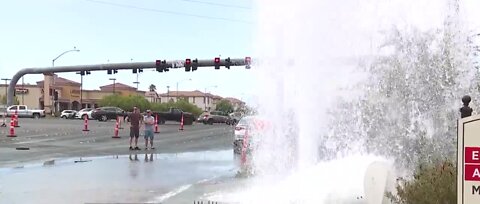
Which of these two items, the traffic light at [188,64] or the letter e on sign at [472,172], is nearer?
the letter e on sign at [472,172]

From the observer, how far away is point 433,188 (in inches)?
217

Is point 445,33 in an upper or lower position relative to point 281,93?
upper

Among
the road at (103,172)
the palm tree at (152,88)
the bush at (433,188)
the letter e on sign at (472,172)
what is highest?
the palm tree at (152,88)

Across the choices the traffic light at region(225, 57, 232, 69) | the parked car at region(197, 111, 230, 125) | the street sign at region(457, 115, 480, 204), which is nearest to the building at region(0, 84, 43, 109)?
the parked car at region(197, 111, 230, 125)

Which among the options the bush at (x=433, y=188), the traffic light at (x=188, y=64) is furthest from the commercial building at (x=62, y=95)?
the bush at (x=433, y=188)

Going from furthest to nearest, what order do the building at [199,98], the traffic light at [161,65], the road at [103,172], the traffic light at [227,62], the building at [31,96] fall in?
the building at [199,98], the building at [31,96], the traffic light at [161,65], the traffic light at [227,62], the road at [103,172]

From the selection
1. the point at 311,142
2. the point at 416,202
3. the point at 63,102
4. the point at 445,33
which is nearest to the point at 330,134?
the point at 311,142

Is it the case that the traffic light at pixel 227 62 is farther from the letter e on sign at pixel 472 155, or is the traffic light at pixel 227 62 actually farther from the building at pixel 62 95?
the building at pixel 62 95

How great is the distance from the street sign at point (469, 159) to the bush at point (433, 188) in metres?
1.06

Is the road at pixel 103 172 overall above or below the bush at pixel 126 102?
below

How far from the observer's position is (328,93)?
9727 mm

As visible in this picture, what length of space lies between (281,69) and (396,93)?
76.3 inches

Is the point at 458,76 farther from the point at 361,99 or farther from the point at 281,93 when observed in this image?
the point at 281,93

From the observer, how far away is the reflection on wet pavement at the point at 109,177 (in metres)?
9.68
